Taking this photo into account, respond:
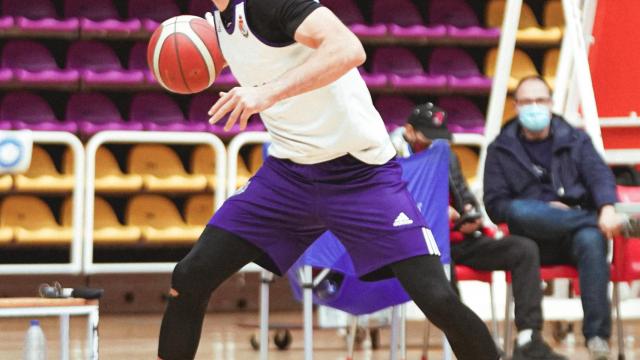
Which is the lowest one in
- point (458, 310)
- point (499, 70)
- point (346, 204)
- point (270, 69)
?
point (458, 310)

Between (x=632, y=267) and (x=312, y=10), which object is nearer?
(x=312, y=10)

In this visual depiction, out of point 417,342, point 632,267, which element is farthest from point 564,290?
point 632,267

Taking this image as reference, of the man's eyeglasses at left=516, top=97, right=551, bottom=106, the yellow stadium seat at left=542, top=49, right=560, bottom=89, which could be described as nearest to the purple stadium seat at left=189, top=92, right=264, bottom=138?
the yellow stadium seat at left=542, top=49, right=560, bottom=89

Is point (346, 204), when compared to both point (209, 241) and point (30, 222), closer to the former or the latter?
point (209, 241)

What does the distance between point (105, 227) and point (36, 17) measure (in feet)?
5.40

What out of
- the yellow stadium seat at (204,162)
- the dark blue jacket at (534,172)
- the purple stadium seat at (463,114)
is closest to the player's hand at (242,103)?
the dark blue jacket at (534,172)

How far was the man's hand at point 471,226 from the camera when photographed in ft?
19.2

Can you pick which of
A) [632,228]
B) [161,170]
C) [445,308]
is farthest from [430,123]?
[161,170]

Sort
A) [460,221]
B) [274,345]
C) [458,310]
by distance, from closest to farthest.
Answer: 1. [458,310]
2. [460,221]
3. [274,345]

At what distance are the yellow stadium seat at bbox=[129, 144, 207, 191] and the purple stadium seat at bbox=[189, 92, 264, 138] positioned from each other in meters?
0.35

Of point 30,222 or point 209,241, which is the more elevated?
point 30,222

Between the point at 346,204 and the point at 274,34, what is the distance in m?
0.59

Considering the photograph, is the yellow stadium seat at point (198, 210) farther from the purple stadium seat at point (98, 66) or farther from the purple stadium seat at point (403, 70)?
the purple stadium seat at point (403, 70)

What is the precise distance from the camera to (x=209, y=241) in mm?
3879
